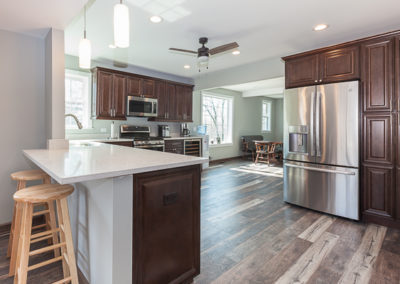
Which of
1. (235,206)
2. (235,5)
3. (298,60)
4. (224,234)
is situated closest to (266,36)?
(298,60)

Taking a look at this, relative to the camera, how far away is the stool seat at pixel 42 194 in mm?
1369

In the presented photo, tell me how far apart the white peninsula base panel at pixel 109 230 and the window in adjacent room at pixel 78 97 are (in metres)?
3.47

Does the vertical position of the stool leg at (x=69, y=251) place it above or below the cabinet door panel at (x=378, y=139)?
below

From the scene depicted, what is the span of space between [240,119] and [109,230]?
24.6 ft

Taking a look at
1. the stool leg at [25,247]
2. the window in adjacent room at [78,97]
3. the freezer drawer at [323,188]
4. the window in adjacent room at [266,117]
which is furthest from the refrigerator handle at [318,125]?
the window in adjacent room at [266,117]

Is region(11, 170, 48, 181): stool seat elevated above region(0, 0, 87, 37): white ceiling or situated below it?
below

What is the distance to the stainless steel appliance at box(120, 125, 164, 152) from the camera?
4734 mm

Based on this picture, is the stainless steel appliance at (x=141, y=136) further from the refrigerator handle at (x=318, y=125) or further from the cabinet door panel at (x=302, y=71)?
the refrigerator handle at (x=318, y=125)

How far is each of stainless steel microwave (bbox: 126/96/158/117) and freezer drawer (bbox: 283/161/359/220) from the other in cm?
322

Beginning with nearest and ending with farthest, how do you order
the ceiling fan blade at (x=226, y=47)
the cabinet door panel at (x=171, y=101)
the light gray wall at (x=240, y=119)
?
the ceiling fan blade at (x=226, y=47)
the cabinet door panel at (x=171, y=101)
the light gray wall at (x=240, y=119)

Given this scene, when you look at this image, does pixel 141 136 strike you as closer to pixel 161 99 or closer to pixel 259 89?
pixel 161 99

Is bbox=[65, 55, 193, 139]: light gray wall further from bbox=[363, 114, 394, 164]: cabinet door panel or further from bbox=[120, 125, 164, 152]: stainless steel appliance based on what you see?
bbox=[363, 114, 394, 164]: cabinet door panel

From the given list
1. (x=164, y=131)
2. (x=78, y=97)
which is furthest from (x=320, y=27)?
(x=78, y=97)

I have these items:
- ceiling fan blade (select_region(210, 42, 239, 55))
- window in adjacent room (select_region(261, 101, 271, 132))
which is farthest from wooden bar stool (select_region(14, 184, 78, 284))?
window in adjacent room (select_region(261, 101, 271, 132))
